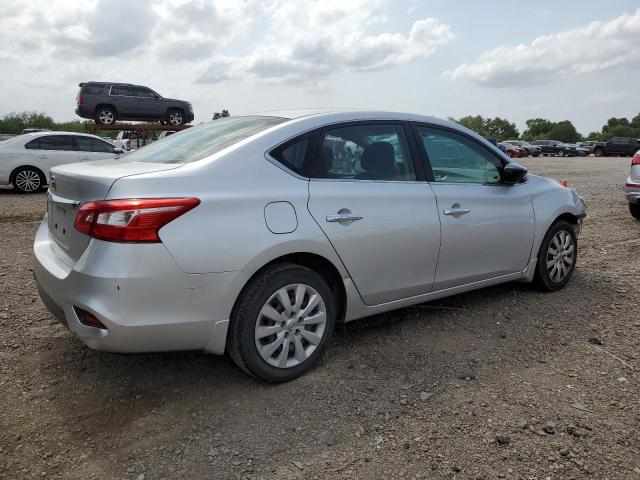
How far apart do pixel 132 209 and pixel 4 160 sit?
10.7 metres

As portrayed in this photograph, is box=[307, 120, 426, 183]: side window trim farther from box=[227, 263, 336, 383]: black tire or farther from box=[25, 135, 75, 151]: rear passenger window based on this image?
box=[25, 135, 75, 151]: rear passenger window

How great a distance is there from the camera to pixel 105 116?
1809cm

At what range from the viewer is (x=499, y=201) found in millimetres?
4156

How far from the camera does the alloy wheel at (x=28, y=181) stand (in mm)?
11617

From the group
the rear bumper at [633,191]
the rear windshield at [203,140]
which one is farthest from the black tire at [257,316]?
the rear bumper at [633,191]

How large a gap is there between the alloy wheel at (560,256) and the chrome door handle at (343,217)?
2290 mm

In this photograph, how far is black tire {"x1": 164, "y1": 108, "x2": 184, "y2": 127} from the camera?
62.5 ft

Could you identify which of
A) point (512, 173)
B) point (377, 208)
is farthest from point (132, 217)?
point (512, 173)

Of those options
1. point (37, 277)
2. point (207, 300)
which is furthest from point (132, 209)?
point (37, 277)

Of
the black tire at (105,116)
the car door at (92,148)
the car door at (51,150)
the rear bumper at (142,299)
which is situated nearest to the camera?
the rear bumper at (142,299)

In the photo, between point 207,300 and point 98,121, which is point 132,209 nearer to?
point 207,300

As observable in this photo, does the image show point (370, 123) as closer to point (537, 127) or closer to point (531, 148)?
point (531, 148)

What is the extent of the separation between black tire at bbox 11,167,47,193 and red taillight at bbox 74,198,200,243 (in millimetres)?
10482

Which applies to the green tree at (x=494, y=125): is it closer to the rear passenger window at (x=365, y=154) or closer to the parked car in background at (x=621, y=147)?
the parked car in background at (x=621, y=147)
